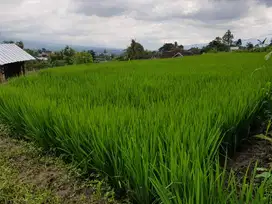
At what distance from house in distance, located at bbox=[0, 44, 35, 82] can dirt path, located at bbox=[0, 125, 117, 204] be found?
1581cm

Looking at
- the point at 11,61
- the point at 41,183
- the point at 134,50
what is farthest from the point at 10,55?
the point at 134,50

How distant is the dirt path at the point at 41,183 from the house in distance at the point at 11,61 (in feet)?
51.9

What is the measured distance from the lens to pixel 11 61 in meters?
18.3

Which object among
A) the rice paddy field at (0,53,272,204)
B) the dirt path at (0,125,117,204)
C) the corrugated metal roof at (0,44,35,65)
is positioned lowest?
the dirt path at (0,125,117,204)

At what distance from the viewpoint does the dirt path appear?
1.81 m

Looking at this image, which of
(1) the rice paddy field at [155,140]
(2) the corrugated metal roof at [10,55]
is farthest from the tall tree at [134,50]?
(1) the rice paddy field at [155,140]

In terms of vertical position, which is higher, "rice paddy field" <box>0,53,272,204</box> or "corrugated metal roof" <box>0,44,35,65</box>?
"corrugated metal roof" <box>0,44,35,65</box>

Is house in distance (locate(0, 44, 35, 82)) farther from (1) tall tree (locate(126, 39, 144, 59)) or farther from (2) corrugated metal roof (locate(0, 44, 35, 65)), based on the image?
(1) tall tree (locate(126, 39, 144, 59))

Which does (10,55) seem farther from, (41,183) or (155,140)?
(155,140)

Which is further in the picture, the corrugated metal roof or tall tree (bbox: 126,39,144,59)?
tall tree (bbox: 126,39,144,59)

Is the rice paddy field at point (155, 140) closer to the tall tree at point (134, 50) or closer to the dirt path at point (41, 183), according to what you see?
the dirt path at point (41, 183)

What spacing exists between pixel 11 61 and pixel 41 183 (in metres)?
18.1

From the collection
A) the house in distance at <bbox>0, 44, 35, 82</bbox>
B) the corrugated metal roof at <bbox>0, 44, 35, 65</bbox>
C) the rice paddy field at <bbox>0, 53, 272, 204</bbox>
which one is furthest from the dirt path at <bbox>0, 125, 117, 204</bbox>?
the corrugated metal roof at <bbox>0, 44, 35, 65</bbox>

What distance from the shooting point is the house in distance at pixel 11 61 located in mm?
17895
